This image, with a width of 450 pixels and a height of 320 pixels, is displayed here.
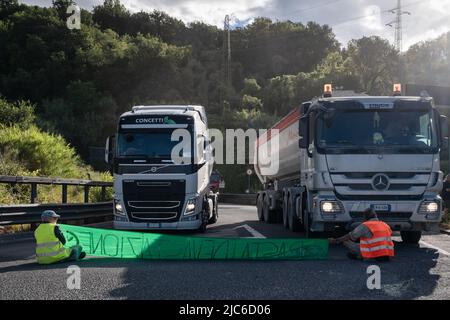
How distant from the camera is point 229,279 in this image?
8312mm

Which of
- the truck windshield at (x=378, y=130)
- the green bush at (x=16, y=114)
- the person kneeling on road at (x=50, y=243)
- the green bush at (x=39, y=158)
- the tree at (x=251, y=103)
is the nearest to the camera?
the person kneeling on road at (x=50, y=243)

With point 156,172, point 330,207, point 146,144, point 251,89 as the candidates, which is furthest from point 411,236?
point 251,89

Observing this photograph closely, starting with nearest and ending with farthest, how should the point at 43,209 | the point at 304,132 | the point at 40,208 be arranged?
the point at 304,132 < the point at 40,208 < the point at 43,209

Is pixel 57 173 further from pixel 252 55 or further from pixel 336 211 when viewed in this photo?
pixel 252 55

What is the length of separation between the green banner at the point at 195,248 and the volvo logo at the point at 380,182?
1756 mm

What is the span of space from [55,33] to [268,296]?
67.4 meters

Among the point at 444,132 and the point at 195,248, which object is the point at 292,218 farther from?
the point at 195,248

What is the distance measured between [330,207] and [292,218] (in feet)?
11.8

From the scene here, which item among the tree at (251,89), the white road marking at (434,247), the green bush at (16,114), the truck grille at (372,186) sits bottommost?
the white road marking at (434,247)

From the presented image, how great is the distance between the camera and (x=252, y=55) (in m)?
98.7

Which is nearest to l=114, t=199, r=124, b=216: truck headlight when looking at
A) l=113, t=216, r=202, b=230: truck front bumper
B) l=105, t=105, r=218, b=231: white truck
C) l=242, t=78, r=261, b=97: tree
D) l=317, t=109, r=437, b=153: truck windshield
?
l=105, t=105, r=218, b=231: white truck

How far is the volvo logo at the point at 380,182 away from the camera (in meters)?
11.6

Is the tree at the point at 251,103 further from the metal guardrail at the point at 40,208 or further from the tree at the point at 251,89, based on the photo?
the metal guardrail at the point at 40,208

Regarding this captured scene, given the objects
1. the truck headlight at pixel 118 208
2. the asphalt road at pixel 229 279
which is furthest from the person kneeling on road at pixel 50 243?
the truck headlight at pixel 118 208
